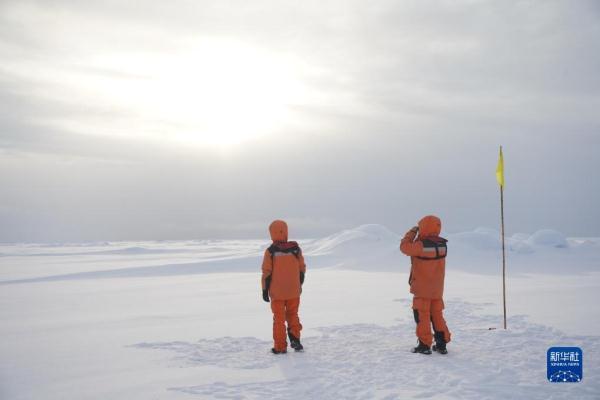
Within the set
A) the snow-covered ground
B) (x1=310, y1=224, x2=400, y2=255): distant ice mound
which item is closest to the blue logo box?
the snow-covered ground

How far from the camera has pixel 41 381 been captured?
5.42 metres

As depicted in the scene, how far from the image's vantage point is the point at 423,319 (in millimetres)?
6453

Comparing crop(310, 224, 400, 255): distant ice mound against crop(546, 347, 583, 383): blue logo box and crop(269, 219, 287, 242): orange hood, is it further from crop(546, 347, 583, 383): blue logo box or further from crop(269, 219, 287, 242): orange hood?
crop(546, 347, 583, 383): blue logo box

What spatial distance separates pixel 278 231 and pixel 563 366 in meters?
3.88

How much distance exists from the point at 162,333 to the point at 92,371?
2.29 metres

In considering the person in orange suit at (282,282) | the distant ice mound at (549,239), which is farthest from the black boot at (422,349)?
the distant ice mound at (549,239)

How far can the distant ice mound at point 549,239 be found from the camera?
2624 cm

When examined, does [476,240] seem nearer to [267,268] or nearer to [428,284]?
[428,284]

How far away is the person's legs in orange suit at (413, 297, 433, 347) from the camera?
20.9 feet

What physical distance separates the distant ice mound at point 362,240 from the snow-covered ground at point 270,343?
791 centimetres

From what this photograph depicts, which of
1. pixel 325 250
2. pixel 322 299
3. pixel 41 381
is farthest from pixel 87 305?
pixel 325 250

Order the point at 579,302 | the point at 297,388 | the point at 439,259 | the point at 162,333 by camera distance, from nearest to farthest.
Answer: the point at 297,388
the point at 439,259
the point at 162,333
the point at 579,302

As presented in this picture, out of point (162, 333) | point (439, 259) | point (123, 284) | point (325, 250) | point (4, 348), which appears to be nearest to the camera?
point (439, 259)

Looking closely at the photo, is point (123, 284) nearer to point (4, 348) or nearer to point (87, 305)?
point (87, 305)
